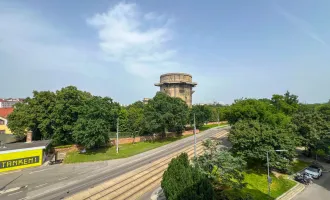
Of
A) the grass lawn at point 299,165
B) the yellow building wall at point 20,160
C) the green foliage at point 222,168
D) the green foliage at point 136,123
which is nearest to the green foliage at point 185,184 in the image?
the green foliage at point 222,168

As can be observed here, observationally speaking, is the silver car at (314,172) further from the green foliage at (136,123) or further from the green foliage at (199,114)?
the green foliage at (136,123)

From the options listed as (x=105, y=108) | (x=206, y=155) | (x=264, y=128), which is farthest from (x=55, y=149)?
(x=264, y=128)

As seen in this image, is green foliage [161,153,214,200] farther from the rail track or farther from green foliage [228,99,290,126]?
green foliage [228,99,290,126]

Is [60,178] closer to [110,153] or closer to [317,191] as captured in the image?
[110,153]

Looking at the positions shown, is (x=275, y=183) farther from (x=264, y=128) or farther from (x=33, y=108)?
(x=33, y=108)

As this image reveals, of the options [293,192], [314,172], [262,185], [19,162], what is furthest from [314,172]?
[19,162]

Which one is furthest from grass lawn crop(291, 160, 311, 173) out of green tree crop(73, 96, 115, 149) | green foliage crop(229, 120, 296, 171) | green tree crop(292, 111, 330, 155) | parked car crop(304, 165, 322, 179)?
green tree crop(73, 96, 115, 149)
